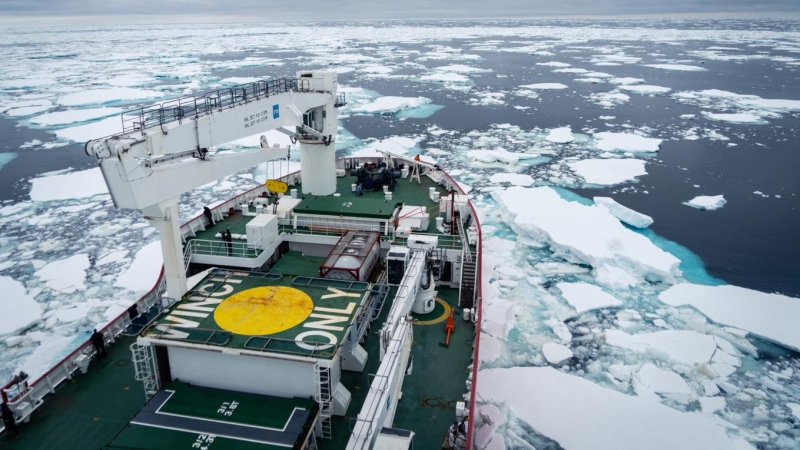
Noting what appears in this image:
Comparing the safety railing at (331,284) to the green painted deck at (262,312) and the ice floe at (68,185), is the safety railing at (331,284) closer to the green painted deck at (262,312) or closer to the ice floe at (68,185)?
the green painted deck at (262,312)

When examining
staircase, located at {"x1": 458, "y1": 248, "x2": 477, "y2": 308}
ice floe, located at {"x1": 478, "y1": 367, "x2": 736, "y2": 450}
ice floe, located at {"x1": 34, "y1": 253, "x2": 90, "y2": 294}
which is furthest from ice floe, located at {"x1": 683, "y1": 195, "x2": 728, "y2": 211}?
ice floe, located at {"x1": 34, "y1": 253, "x2": 90, "y2": 294}

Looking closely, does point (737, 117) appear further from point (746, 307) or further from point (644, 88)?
point (746, 307)

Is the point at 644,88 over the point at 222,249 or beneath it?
over

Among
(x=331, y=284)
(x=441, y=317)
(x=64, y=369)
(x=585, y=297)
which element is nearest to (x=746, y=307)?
(x=585, y=297)

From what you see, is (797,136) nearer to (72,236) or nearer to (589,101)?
(589,101)

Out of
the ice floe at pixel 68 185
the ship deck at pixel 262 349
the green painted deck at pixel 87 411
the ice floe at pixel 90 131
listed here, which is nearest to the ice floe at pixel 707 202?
the ship deck at pixel 262 349
